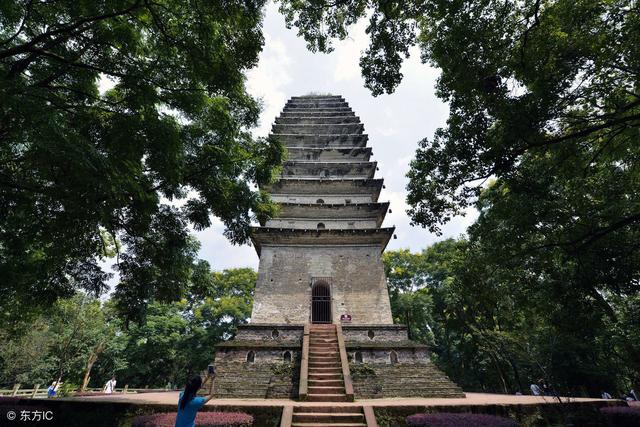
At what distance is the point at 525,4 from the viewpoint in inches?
237

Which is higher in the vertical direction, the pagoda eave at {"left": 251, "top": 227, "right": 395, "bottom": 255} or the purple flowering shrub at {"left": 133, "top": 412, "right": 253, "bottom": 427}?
the pagoda eave at {"left": 251, "top": 227, "right": 395, "bottom": 255}

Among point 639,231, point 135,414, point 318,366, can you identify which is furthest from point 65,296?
point 639,231

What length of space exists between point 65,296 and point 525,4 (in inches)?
450

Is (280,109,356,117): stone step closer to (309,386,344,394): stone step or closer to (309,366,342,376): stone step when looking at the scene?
(309,366,342,376): stone step

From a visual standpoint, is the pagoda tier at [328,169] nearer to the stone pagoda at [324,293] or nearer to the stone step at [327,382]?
the stone pagoda at [324,293]

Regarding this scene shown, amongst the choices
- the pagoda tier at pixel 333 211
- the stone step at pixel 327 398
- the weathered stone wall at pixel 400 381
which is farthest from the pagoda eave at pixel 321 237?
the stone step at pixel 327 398

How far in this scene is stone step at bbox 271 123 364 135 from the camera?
20188 millimetres

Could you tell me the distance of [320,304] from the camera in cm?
1425

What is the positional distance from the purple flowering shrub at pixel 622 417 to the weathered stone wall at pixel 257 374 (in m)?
7.00

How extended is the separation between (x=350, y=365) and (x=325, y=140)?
13287 mm

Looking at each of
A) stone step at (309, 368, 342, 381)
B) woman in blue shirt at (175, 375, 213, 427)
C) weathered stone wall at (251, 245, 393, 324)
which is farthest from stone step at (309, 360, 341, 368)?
woman in blue shirt at (175, 375, 213, 427)

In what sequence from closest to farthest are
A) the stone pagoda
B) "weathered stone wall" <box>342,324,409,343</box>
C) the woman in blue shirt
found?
the woman in blue shirt → the stone pagoda → "weathered stone wall" <box>342,324,409,343</box>

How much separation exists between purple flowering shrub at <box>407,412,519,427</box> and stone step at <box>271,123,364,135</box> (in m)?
16.7

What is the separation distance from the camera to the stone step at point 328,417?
21.7ft
